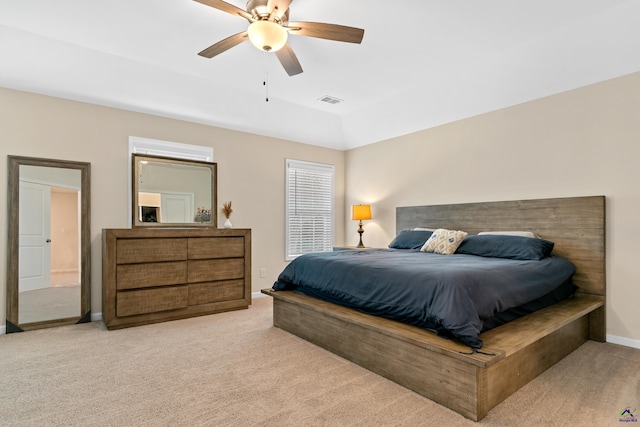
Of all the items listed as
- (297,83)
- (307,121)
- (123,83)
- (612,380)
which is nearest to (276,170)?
(307,121)

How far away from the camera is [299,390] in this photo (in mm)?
2295

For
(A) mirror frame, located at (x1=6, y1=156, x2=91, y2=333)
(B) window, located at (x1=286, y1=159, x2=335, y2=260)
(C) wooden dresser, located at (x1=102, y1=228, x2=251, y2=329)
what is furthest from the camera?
(B) window, located at (x1=286, y1=159, x2=335, y2=260)

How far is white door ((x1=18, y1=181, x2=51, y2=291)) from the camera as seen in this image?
3557 millimetres

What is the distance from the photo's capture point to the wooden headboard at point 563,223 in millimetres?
3316

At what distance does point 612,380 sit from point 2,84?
18.6 feet

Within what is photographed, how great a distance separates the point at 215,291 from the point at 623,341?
4.04 metres

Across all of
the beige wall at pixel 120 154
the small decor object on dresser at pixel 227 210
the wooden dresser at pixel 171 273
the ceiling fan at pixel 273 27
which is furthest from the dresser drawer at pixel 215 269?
the ceiling fan at pixel 273 27

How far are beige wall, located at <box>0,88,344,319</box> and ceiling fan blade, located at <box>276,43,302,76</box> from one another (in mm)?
2134

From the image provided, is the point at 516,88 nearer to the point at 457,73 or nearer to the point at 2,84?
the point at 457,73

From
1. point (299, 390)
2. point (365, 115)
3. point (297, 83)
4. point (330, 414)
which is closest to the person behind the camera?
point (330, 414)

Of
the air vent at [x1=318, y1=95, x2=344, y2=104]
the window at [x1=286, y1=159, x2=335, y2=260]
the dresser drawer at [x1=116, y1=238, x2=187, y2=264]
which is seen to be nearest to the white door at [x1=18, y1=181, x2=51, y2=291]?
the dresser drawer at [x1=116, y1=238, x2=187, y2=264]

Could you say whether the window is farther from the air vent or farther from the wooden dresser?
the wooden dresser

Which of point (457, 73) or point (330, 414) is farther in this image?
point (457, 73)

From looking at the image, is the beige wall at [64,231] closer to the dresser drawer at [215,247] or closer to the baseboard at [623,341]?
the dresser drawer at [215,247]
